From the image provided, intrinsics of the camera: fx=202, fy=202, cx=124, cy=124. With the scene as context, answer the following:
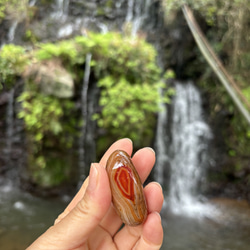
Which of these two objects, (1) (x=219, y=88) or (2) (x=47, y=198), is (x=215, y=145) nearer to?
(1) (x=219, y=88)

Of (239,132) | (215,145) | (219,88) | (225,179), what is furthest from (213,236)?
(219,88)

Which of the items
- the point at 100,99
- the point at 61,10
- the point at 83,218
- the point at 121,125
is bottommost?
the point at 121,125

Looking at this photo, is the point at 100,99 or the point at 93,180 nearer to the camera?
the point at 93,180

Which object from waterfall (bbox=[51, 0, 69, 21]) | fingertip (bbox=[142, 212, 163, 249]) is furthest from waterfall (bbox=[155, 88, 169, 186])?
waterfall (bbox=[51, 0, 69, 21])

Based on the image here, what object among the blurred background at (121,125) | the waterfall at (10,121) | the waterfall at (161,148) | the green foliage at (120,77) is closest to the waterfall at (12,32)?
the blurred background at (121,125)

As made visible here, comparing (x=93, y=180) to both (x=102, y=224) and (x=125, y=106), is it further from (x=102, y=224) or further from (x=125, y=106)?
(x=125, y=106)

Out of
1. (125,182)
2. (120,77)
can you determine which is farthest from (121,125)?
(125,182)
